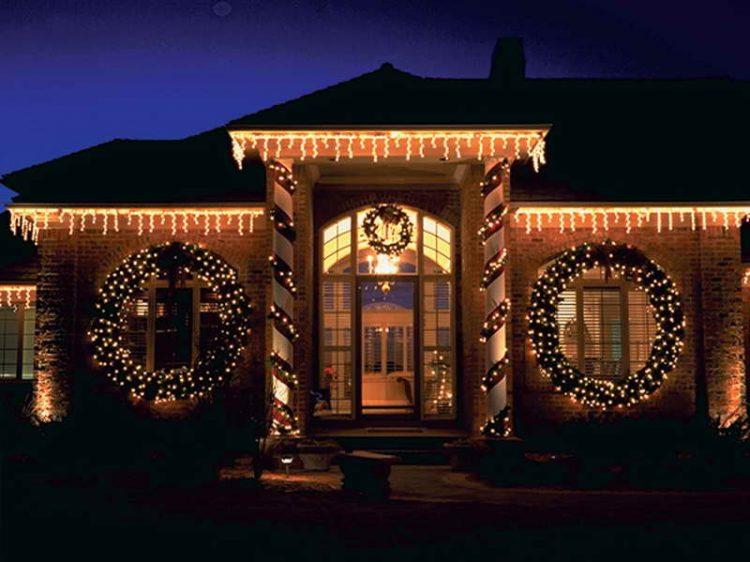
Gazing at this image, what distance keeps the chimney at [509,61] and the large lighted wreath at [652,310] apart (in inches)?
264

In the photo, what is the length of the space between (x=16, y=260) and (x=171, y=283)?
11.4 feet

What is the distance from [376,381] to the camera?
16297 mm

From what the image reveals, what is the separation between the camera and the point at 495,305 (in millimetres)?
11938

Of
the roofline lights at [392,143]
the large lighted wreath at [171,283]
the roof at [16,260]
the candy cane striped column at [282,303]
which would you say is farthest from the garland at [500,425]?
the roof at [16,260]

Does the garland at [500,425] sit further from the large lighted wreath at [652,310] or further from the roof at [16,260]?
the roof at [16,260]

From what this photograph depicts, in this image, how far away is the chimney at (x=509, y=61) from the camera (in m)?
18.8

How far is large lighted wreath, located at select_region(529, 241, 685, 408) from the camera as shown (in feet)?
42.3

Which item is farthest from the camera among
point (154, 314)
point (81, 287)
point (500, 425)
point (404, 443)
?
point (154, 314)

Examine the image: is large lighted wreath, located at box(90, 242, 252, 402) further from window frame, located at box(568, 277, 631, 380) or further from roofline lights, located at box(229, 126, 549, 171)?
window frame, located at box(568, 277, 631, 380)

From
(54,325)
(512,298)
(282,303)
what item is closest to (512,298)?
(512,298)

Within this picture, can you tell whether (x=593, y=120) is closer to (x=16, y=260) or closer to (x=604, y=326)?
(x=604, y=326)

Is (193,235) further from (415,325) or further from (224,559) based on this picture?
(224,559)

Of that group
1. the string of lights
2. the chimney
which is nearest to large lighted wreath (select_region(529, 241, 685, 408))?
the chimney

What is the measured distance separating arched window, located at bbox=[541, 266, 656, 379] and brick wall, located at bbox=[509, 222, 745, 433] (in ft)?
1.65
